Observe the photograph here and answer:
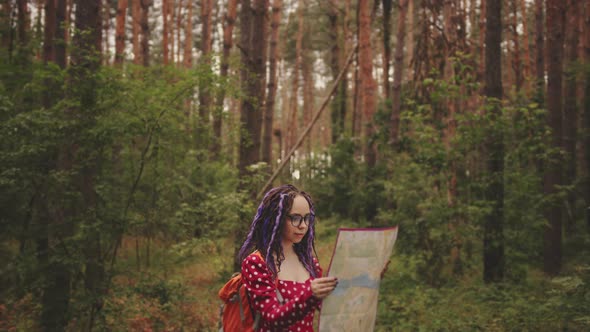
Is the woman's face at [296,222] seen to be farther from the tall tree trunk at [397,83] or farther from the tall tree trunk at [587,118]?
the tall tree trunk at [587,118]

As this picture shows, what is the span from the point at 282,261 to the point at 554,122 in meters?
9.29

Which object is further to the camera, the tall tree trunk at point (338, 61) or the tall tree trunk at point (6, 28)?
the tall tree trunk at point (338, 61)

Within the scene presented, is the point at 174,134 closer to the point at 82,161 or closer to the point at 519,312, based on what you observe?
the point at 82,161

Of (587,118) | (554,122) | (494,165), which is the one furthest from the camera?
(587,118)

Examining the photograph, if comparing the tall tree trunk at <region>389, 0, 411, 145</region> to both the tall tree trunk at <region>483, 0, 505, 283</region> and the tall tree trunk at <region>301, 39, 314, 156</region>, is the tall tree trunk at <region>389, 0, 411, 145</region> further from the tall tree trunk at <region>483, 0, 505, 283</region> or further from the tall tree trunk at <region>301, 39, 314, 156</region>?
the tall tree trunk at <region>301, 39, 314, 156</region>

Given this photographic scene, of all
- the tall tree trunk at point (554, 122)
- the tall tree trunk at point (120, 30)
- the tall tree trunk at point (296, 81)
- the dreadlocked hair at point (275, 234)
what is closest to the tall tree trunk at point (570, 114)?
the tall tree trunk at point (554, 122)

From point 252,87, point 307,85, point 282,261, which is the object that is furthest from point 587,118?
point 307,85

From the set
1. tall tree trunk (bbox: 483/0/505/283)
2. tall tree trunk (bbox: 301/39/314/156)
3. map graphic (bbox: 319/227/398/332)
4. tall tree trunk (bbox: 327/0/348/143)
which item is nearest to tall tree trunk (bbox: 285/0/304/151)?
tall tree trunk (bbox: 301/39/314/156)

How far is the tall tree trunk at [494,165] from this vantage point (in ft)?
28.2

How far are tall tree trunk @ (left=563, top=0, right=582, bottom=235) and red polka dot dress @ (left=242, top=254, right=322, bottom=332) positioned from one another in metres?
10.9

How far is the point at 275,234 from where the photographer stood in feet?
8.07

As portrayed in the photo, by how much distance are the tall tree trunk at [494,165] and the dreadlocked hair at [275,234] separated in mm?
6631

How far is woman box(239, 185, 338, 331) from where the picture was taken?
7.39ft

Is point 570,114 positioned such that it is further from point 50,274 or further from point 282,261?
point 282,261
